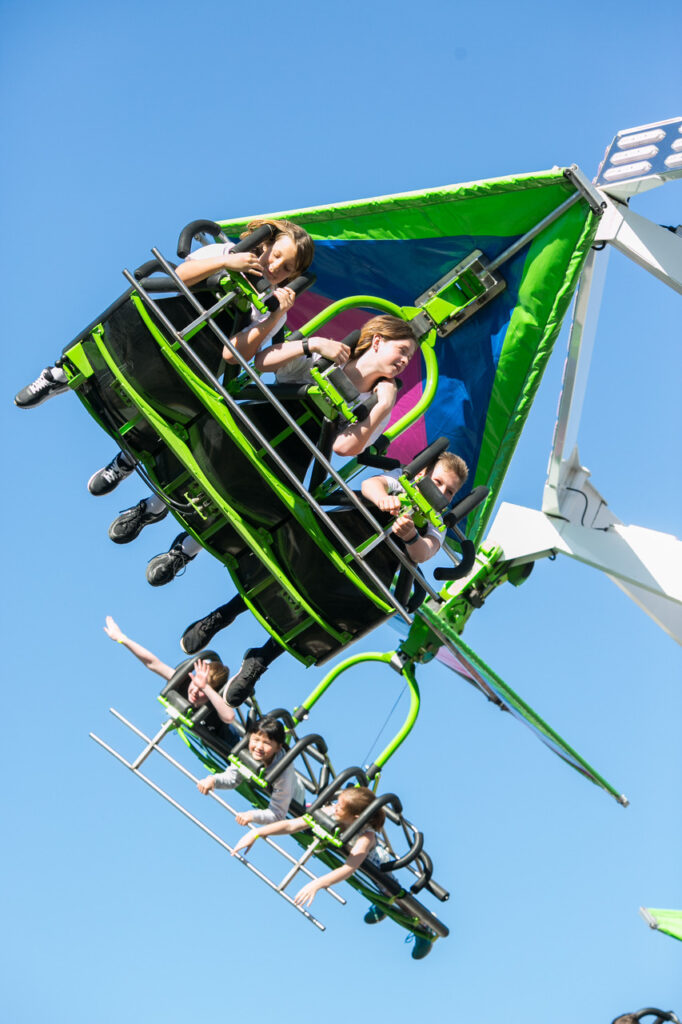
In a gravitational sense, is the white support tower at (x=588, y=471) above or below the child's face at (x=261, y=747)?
above

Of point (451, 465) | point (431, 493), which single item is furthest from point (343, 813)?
point (431, 493)

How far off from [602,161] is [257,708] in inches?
168

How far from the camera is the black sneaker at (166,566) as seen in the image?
32.5 feet

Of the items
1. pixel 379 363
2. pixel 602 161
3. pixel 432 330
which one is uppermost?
pixel 602 161

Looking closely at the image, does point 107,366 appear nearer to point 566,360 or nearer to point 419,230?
point 419,230

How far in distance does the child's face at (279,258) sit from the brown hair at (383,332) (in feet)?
1.89

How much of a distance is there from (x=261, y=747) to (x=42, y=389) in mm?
2783

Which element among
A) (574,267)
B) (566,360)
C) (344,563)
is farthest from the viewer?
(566,360)

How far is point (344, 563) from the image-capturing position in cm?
842

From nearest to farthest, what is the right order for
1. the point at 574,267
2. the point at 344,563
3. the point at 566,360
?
the point at 344,563 < the point at 574,267 < the point at 566,360

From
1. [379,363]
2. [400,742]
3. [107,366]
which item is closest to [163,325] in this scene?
[107,366]

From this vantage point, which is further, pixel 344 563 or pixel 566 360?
pixel 566 360

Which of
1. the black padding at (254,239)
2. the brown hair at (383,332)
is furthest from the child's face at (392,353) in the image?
the black padding at (254,239)

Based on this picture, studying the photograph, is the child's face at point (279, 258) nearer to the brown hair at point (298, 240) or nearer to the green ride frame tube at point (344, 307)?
the brown hair at point (298, 240)
